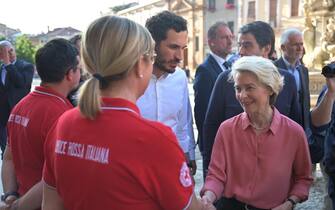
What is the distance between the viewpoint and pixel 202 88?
4305 millimetres

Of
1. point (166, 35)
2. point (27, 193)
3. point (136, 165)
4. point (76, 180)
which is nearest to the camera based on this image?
point (136, 165)

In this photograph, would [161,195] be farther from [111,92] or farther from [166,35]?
[166,35]

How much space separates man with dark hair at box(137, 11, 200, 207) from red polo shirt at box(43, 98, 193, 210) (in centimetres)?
146

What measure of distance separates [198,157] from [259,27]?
3936 millimetres

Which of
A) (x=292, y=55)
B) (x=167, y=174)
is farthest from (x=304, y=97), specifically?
(x=167, y=174)

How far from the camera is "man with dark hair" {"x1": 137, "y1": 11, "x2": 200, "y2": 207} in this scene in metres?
3.03

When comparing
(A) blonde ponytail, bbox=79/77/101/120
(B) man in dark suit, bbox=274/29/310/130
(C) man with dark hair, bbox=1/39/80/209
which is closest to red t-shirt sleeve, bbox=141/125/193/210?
(A) blonde ponytail, bbox=79/77/101/120

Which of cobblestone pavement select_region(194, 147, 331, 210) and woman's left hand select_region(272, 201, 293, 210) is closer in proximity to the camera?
woman's left hand select_region(272, 201, 293, 210)

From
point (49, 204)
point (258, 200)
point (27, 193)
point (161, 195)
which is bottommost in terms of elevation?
point (258, 200)

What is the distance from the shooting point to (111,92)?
1.63m

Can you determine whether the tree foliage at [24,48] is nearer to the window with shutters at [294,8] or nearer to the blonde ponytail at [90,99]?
the window with shutters at [294,8]

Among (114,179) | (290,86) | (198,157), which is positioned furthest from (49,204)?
(198,157)

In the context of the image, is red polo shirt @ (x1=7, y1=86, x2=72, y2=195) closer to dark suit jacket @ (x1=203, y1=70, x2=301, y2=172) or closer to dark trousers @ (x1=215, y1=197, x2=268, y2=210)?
dark trousers @ (x1=215, y1=197, x2=268, y2=210)

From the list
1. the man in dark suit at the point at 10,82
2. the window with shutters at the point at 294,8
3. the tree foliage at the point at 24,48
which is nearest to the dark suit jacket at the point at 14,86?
the man in dark suit at the point at 10,82
